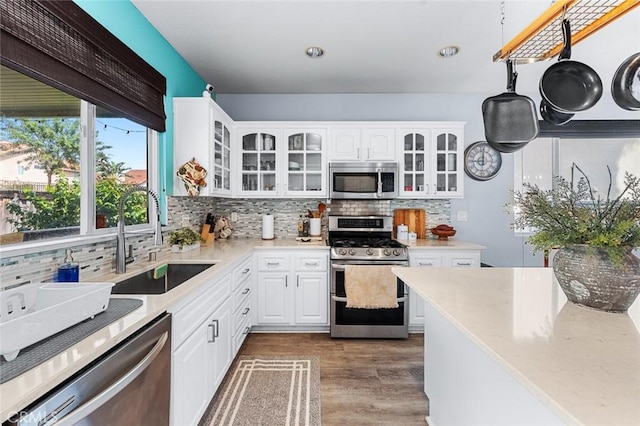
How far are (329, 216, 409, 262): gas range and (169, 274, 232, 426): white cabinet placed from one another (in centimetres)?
127

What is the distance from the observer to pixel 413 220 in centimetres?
367

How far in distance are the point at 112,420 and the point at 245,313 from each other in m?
1.77


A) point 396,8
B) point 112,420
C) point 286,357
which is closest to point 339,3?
point 396,8

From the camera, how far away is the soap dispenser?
1.46 metres

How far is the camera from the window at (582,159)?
385 centimetres

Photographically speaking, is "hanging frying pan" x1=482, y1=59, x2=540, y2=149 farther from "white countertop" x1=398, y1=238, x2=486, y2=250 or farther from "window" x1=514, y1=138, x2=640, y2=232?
"window" x1=514, y1=138, x2=640, y2=232

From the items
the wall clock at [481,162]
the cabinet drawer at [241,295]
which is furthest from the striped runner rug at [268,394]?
the wall clock at [481,162]

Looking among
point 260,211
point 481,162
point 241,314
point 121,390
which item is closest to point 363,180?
point 260,211

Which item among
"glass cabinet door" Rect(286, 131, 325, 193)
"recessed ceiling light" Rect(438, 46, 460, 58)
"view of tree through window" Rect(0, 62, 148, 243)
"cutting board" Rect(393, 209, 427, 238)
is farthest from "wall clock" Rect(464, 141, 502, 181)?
"view of tree through window" Rect(0, 62, 148, 243)

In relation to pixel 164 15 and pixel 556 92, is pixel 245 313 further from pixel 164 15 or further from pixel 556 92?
pixel 556 92

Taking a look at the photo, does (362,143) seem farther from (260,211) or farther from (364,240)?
(260,211)

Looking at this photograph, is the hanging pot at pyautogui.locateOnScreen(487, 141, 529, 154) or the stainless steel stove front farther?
the stainless steel stove front

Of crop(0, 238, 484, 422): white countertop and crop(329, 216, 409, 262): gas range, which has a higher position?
crop(329, 216, 409, 262): gas range

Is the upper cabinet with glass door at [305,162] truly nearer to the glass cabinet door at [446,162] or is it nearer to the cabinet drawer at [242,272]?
the cabinet drawer at [242,272]
